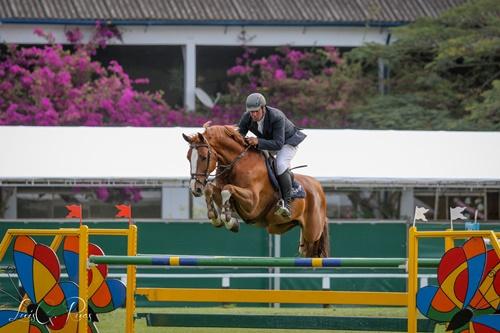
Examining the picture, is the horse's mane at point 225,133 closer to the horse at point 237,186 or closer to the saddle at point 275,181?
the horse at point 237,186

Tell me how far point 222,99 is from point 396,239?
1153cm

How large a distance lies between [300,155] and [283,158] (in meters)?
7.10

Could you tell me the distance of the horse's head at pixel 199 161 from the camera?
11906mm

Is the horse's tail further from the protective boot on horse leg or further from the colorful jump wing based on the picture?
the colorful jump wing

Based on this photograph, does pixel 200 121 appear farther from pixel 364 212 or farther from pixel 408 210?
pixel 408 210

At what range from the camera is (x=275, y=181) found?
12.8 meters

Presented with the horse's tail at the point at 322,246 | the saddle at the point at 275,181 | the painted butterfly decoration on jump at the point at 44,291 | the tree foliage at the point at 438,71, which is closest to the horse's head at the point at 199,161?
the saddle at the point at 275,181

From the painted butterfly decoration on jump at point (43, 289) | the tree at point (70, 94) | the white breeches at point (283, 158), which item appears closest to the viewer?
the painted butterfly decoration on jump at point (43, 289)

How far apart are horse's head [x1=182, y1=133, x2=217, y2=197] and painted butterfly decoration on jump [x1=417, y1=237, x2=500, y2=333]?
8.87 feet

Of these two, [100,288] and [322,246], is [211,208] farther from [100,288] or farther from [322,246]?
[322,246]

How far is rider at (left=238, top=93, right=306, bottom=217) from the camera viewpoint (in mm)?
12695

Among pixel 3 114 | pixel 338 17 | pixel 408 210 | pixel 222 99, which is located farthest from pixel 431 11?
pixel 3 114

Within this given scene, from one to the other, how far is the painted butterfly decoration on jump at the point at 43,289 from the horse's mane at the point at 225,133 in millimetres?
2414

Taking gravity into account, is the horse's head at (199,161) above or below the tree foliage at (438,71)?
below
